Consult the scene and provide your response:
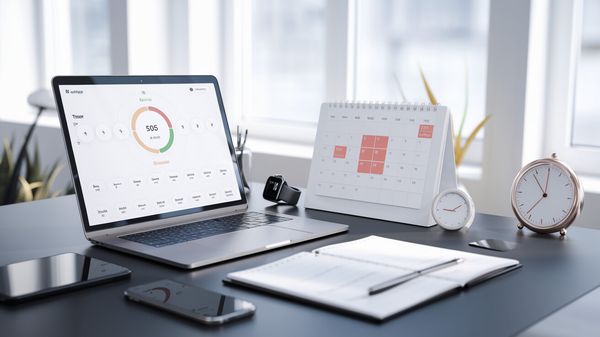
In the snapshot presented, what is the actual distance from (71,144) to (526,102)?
162cm

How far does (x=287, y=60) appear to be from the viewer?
3.56 meters

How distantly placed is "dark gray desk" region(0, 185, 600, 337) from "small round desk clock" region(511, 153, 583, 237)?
3 cm

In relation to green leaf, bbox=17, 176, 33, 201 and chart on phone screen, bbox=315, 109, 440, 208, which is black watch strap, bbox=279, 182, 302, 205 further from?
green leaf, bbox=17, 176, 33, 201

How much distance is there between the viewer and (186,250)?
51.3 inches

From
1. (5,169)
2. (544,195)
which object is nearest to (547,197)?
(544,195)

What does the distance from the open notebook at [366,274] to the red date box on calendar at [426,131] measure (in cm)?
32

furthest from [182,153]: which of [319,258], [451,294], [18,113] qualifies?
[18,113]

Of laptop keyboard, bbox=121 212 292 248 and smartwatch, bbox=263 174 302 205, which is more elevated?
smartwatch, bbox=263 174 302 205

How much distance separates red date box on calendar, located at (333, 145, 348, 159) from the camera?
1704mm

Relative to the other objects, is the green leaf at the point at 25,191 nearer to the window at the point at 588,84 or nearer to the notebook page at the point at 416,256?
the window at the point at 588,84

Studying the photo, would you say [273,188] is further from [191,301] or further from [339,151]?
[191,301]

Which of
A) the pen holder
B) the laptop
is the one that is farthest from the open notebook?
the pen holder

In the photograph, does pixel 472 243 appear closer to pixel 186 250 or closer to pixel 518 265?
pixel 518 265

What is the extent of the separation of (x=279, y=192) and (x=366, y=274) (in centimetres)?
61
